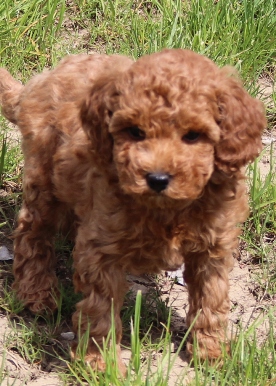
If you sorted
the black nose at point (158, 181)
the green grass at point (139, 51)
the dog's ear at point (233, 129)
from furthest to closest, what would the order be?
the green grass at point (139, 51)
the dog's ear at point (233, 129)
the black nose at point (158, 181)

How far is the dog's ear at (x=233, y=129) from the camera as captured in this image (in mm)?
4629

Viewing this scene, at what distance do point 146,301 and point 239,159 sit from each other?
1.58 metres

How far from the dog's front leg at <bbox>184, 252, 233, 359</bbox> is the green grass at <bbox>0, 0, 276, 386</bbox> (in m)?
0.13

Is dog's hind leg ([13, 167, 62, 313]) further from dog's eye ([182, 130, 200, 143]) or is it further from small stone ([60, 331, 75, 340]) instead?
dog's eye ([182, 130, 200, 143])

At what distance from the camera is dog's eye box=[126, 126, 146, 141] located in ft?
14.7

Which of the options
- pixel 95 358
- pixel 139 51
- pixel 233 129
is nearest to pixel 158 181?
pixel 233 129

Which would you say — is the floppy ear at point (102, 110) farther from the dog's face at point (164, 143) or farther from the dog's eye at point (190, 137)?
the dog's eye at point (190, 137)

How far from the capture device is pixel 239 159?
4641 mm

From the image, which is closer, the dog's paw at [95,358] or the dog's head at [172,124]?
the dog's head at [172,124]

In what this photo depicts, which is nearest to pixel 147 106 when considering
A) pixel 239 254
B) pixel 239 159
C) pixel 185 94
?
pixel 185 94

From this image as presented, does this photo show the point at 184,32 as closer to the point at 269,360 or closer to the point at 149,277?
the point at 149,277

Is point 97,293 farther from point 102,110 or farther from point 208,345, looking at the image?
point 102,110

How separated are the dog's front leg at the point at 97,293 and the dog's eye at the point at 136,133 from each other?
0.75m

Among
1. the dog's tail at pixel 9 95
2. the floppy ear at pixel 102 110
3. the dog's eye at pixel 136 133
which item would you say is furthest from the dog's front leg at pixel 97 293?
the dog's tail at pixel 9 95
